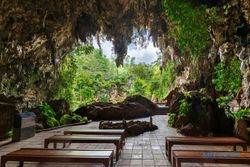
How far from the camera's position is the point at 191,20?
11203mm

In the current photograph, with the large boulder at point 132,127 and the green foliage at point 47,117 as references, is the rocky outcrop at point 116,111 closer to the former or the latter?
the green foliage at point 47,117

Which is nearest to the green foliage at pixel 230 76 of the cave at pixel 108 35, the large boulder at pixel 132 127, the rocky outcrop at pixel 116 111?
the cave at pixel 108 35

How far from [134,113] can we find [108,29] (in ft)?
19.5

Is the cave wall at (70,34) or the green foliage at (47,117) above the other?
the cave wall at (70,34)

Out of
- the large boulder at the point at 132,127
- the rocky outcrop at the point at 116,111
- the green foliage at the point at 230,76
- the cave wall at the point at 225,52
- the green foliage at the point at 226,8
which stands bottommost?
the large boulder at the point at 132,127

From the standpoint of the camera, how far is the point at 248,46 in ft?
32.2

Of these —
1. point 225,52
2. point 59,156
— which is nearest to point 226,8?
point 225,52

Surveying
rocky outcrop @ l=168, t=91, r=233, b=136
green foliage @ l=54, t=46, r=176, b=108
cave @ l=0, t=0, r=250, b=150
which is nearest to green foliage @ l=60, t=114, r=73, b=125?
cave @ l=0, t=0, r=250, b=150

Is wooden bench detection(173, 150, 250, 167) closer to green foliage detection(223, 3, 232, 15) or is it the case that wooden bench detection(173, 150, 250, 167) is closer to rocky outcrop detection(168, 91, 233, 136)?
rocky outcrop detection(168, 91, 233, 136)

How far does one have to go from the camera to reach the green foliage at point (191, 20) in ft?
36.6

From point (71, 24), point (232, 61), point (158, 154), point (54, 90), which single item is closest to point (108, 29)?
point (71, 24)

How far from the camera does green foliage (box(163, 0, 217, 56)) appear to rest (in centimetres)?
1116

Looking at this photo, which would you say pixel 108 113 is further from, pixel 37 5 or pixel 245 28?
pixel 245 28

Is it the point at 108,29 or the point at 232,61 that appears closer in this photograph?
the point at 232,61
